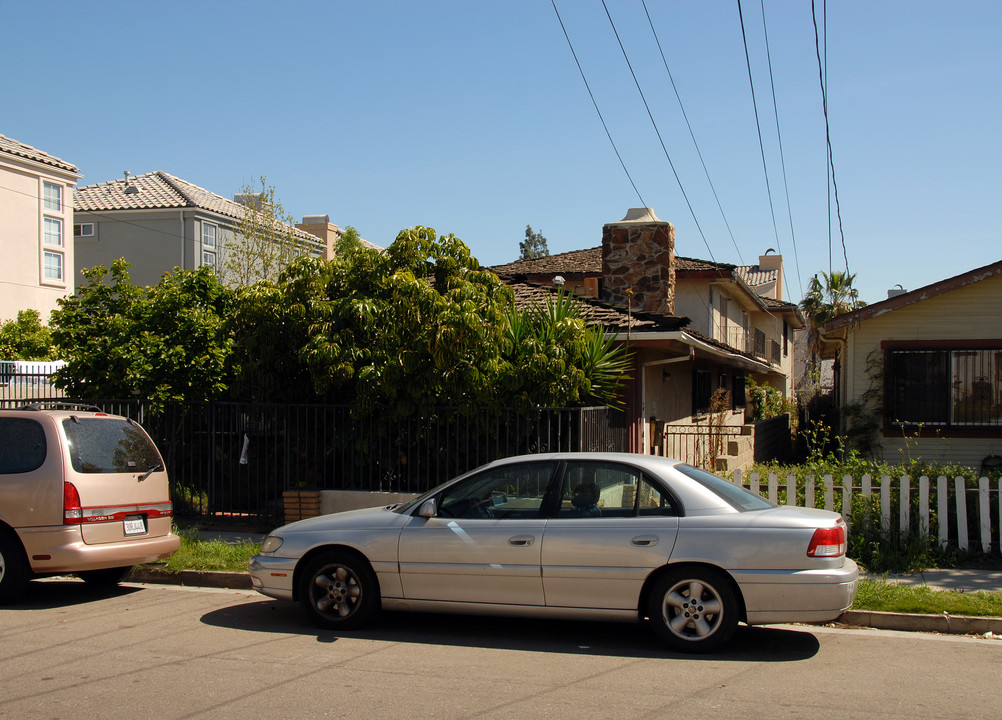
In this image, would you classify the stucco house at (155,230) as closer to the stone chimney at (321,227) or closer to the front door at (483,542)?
the stone chimney at (321,227)

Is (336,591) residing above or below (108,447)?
below

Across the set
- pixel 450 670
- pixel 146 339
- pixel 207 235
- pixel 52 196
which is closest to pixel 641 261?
pixel 146 339

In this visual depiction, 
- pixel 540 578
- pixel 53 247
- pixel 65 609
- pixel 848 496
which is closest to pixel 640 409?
pixel 848 496

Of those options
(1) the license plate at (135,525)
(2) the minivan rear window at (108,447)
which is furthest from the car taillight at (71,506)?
(1) the license plate at (135,525)

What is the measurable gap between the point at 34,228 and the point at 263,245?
736 cm

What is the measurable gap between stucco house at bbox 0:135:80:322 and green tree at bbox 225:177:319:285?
580 centimetres

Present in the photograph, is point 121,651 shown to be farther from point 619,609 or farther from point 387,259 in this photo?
point 387,259

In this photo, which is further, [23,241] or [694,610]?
[23,241]

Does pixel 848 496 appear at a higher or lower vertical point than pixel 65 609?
higher

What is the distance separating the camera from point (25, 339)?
22297mm

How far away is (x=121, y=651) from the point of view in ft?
20.6

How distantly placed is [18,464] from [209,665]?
10.5 feet

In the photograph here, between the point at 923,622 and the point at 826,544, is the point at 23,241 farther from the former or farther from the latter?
the point at 923,622

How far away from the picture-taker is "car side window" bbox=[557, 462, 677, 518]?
6.46m
